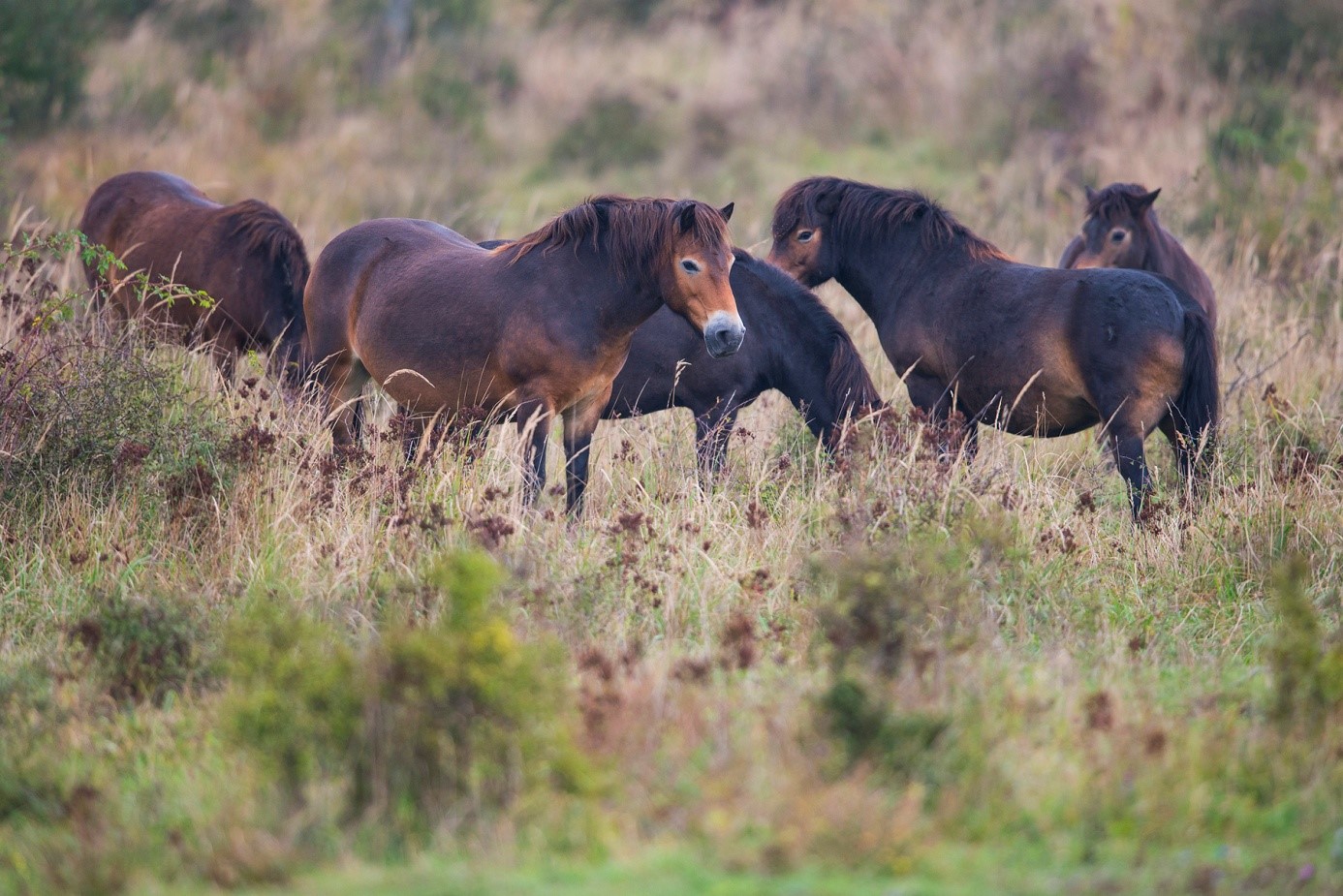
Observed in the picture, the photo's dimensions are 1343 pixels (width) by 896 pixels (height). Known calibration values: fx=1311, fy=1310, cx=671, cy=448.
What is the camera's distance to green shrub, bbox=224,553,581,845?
10.8 feet

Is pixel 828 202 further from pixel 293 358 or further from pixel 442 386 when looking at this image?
pixel 293 358

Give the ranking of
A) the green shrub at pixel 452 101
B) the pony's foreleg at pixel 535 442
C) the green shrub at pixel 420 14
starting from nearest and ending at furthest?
the pony's foreleg at pixel 535 442 → the green shrub at pixel 452 101 → the green shrub at pixel 420 14

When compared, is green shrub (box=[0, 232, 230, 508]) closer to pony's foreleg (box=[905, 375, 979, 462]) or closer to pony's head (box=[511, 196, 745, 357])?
pony's head (box=[511, 196, 745, 357])

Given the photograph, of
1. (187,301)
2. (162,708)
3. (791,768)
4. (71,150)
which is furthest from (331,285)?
(71,150)

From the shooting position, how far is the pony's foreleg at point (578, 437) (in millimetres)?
6250

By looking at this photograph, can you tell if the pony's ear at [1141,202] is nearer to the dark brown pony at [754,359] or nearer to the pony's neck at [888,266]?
the pony's neck at [888,266]

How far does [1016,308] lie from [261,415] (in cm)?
390

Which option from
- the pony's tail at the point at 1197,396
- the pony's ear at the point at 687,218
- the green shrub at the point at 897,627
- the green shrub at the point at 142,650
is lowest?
the green shrub at the point at 142,650

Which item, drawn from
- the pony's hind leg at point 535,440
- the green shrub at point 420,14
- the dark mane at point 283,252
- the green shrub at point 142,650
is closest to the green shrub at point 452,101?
the green shrub at point 420,14

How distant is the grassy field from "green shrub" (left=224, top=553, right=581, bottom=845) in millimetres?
11

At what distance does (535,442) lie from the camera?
235 inches

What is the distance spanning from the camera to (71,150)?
1300 cm

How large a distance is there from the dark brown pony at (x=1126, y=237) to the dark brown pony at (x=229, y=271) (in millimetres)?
4760

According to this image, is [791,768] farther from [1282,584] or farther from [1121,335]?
[1121,335]
